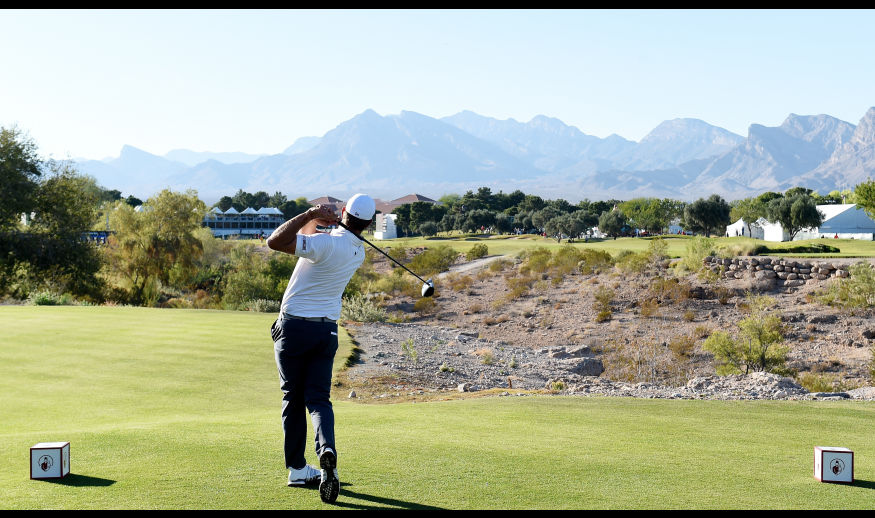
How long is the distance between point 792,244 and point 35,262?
43.9 m

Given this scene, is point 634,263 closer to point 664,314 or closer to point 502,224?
point 664,314

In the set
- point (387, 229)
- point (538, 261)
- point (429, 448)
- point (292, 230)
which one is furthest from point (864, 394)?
point (387, 229)

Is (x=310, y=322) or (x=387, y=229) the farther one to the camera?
(x=387, y=229)

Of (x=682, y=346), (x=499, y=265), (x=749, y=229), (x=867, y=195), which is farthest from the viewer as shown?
(x=749, y=229)

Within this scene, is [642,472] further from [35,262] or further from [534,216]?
[534,216]

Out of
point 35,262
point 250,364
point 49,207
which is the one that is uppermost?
point 49,207

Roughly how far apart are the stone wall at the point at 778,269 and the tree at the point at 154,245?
3176cm

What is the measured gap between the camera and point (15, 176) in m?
38.9

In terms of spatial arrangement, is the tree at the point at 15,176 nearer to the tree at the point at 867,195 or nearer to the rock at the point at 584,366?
the rock at the point at 584,366

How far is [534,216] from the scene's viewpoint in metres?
107

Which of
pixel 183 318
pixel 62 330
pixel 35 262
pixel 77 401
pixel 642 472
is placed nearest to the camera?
pixel 642 472

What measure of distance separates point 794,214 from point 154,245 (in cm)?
5278

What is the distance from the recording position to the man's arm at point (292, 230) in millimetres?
5465
